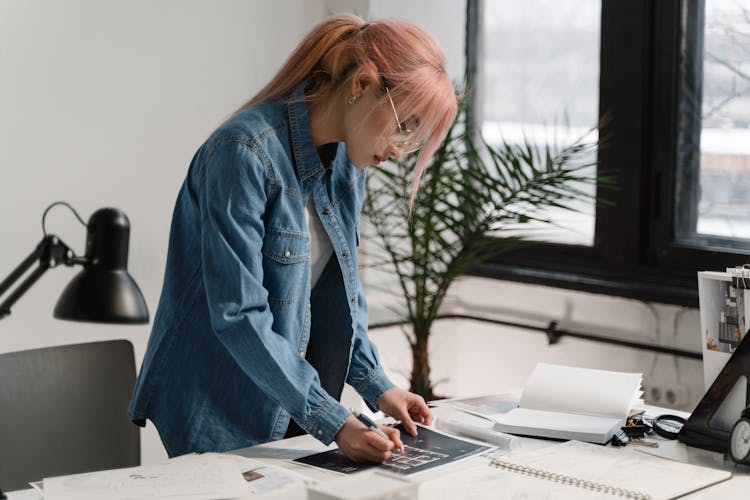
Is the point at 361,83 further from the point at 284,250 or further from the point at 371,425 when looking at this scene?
the point at 371,425

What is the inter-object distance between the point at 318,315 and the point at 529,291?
66.1 inches

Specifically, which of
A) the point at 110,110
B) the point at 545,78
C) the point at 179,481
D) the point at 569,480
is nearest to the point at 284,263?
the point at 179,481

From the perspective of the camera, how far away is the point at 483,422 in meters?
1.89

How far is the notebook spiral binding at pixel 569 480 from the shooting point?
1441 mm

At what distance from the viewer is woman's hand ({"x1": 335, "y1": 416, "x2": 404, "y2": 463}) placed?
1.52 m

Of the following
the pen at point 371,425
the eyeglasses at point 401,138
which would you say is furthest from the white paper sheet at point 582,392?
the eyeglasses at point 401,138

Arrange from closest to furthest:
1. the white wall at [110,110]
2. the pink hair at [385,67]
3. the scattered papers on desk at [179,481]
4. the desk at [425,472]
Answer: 1. the scattered papers on desk at [179,481]
2. the desk at [425,472]
3. the pink hair at [385,67]
4. the white wall at [110,110]

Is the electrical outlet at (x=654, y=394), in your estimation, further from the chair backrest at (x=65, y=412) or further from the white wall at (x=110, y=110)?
the chair backrest at (x=65, y=412)

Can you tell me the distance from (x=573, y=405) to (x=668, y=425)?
181mm

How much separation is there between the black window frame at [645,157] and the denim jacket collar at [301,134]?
1.60 m

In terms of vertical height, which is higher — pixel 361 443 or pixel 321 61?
pixel 321 61

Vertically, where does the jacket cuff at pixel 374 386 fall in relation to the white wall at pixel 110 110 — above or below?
below

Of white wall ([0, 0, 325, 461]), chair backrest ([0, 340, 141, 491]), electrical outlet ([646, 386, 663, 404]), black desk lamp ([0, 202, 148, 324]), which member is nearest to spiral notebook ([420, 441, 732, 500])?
black desk lamp ([0, 202, 148, 324])

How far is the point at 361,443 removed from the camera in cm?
153
